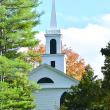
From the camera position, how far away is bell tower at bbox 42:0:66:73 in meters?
70.8

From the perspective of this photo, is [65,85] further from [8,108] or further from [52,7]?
[8,108]

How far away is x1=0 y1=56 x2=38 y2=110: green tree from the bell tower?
31.9 meters

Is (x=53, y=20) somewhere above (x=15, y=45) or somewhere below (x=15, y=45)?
→ above

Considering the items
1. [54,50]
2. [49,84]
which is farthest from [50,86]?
[54,50]

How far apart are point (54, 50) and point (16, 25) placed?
110 ft

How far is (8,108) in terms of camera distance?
122 feet

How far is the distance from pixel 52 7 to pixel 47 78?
9.54 m

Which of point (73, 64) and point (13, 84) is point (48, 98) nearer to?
point (73, 64)

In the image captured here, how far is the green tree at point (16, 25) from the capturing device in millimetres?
37562

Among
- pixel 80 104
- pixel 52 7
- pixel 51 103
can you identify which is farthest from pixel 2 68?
pixel 52 7

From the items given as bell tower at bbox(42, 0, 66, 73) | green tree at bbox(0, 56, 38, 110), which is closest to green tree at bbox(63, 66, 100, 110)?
green tree at bbox(0, 56, 38, 110)

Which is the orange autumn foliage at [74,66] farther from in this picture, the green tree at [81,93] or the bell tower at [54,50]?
the green tree at [81,93]

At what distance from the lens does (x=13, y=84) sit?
37.7 m

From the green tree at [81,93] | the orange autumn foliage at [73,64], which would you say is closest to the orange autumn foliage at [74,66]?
the orange autumn foliage at [73,64]
